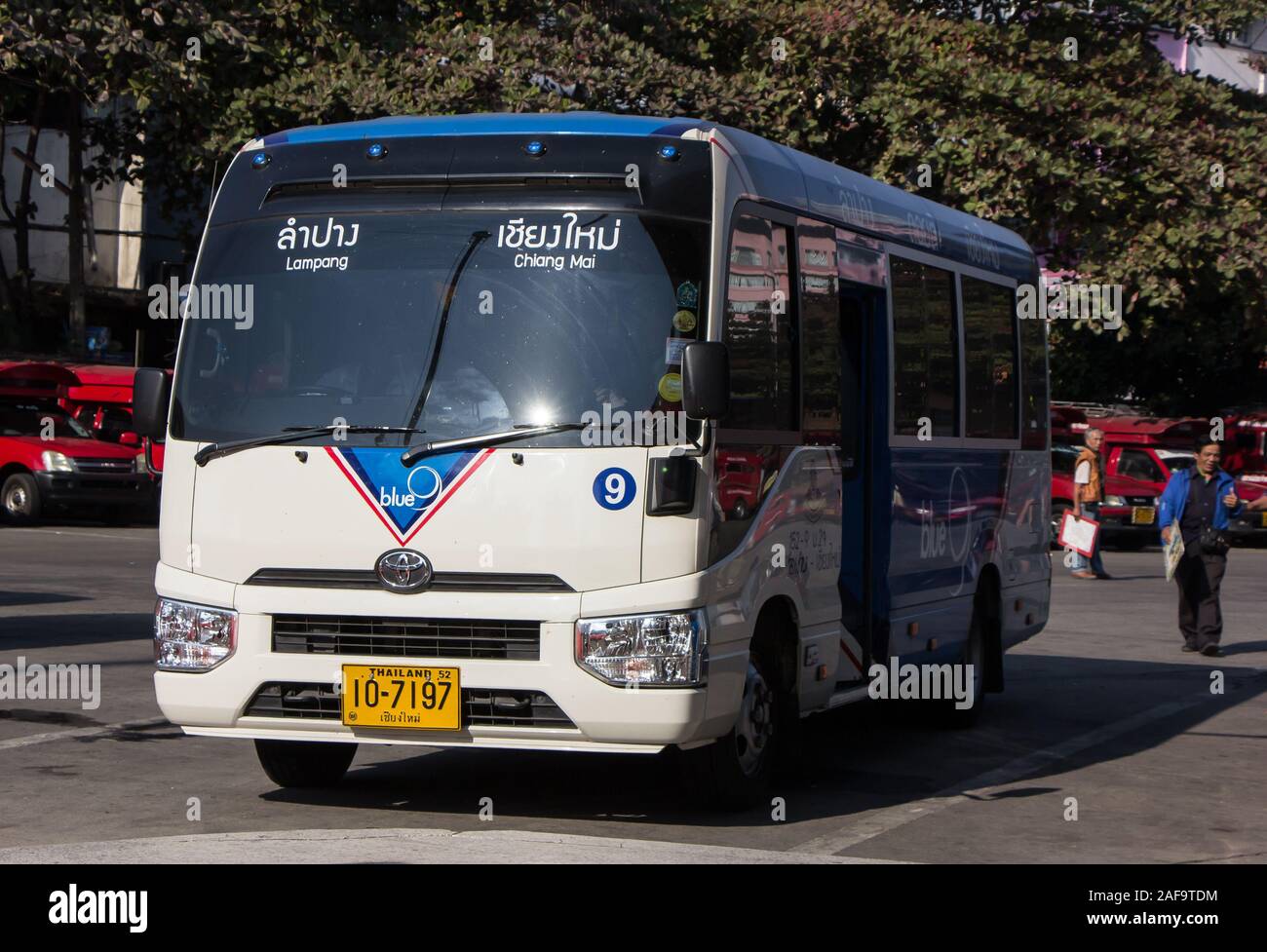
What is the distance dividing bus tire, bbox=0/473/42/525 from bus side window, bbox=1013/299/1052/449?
1831cm

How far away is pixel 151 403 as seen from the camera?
27.1 ft

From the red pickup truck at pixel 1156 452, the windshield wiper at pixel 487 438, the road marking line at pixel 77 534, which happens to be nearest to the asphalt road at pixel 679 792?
the windshield wiper at pixel 487 438

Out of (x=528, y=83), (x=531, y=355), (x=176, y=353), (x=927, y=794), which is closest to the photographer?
(x=531, y=355)

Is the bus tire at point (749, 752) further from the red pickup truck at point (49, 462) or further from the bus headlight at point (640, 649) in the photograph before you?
the red pickup truck at point (49, 462)

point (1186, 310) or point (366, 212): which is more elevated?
point (1186, 310)

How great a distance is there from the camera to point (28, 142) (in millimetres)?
37375

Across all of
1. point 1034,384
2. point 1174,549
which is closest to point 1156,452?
point 1174,549

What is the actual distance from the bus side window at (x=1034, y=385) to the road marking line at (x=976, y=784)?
2.02 m

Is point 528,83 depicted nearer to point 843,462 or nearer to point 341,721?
point 843,462

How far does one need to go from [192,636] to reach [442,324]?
1.65 meters

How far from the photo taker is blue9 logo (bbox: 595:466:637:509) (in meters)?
7.50

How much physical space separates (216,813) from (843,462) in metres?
3.58

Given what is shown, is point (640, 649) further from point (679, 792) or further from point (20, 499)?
point (20, 499)
